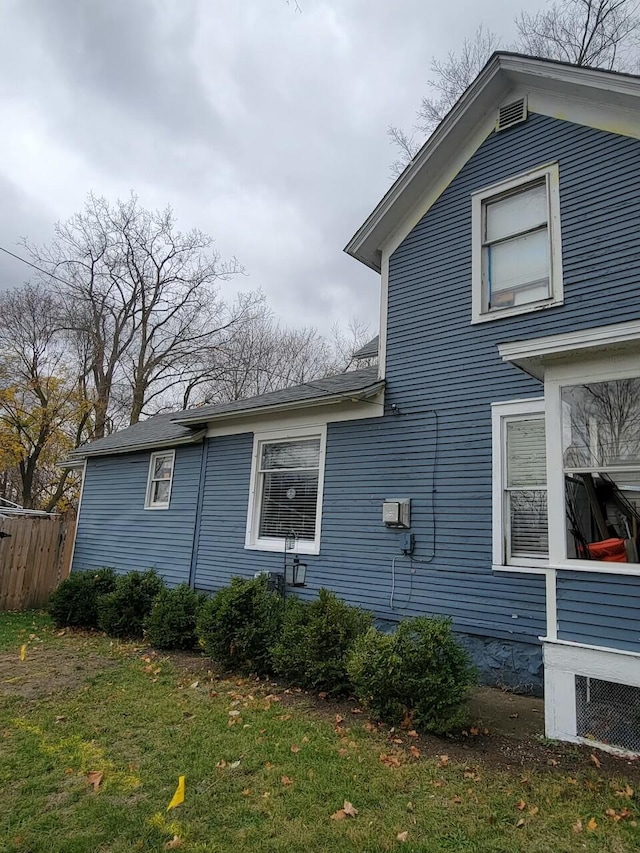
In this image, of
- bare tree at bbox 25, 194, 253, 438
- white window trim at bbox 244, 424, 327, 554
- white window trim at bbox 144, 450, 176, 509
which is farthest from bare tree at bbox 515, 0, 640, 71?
bare tree at bbox 25, 194, 253, 438

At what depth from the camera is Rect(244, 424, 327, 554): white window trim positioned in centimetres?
783

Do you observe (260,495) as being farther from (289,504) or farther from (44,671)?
(44,671)

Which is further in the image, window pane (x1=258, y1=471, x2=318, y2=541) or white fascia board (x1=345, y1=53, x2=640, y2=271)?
window pane (x1=258, y1=471, x2=318, y2=541)

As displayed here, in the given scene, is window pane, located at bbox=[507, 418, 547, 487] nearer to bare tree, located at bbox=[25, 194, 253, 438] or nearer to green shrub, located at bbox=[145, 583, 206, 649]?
green shrub, located at bbox=[145, 583, 206, 649]

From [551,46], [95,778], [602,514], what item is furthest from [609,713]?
[551,46]

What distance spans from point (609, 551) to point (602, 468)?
2.33ft

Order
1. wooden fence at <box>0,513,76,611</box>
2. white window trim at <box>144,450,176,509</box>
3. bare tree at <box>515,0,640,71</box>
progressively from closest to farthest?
white window trim at <box>144,450,176,509</box> → wooden fence at <box>0,513,76,611</box> → bare tree at <box>515,0,640,71</box>

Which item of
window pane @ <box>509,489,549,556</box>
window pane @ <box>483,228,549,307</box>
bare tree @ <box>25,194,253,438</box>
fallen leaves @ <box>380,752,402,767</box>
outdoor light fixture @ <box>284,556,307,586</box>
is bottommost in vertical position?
fallen leaves @ <box>380,752,402,767</box>

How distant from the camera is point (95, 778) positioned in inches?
141

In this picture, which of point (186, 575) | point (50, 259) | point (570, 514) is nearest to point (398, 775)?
point (570, 514)

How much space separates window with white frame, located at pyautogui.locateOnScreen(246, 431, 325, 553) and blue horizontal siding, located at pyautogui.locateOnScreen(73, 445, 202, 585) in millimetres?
1657

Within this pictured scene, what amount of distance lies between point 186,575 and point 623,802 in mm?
7719

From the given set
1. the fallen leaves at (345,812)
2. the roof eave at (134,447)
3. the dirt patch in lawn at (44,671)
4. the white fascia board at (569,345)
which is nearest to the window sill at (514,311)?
the white fascia board at (569,345)

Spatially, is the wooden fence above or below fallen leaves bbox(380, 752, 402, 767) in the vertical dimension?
above
